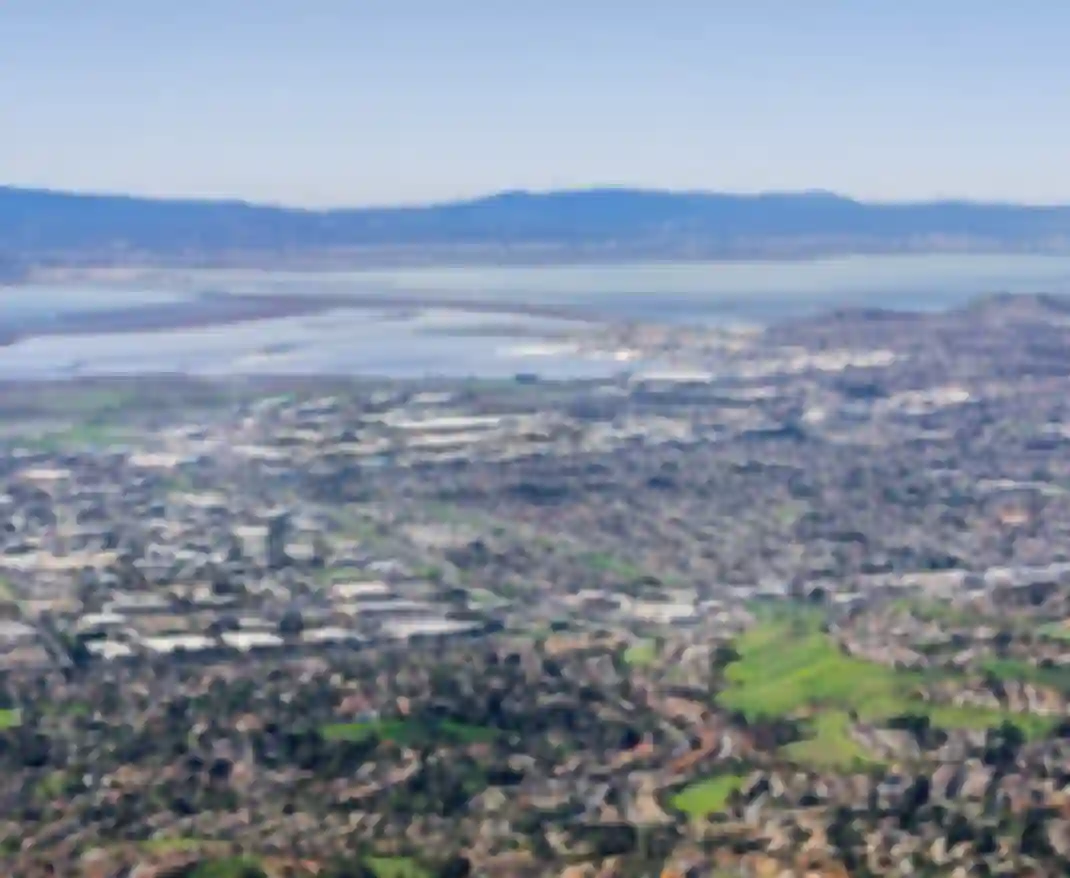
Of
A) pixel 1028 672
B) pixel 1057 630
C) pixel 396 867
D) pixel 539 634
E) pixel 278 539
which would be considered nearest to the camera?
pixel 396 867

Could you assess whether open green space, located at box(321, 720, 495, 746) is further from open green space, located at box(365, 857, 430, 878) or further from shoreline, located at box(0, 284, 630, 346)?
shoreline, located at box(0, 284, 630, 346)

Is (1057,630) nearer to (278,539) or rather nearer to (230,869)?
(278,539)

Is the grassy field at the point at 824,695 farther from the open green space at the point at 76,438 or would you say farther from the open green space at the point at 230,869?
the open green space at the point at 76,438

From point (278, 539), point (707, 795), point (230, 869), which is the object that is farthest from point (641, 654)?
point (230, 869)

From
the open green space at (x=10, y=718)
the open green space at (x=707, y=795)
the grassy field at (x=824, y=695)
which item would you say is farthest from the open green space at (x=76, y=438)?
the open green space at (x=707, y=795)

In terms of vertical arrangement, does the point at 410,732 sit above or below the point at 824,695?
above

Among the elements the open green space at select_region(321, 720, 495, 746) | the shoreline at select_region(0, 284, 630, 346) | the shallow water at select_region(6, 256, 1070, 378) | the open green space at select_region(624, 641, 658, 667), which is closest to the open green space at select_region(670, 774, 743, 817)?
the open green space at select_region(321, 720, 495, 746)
